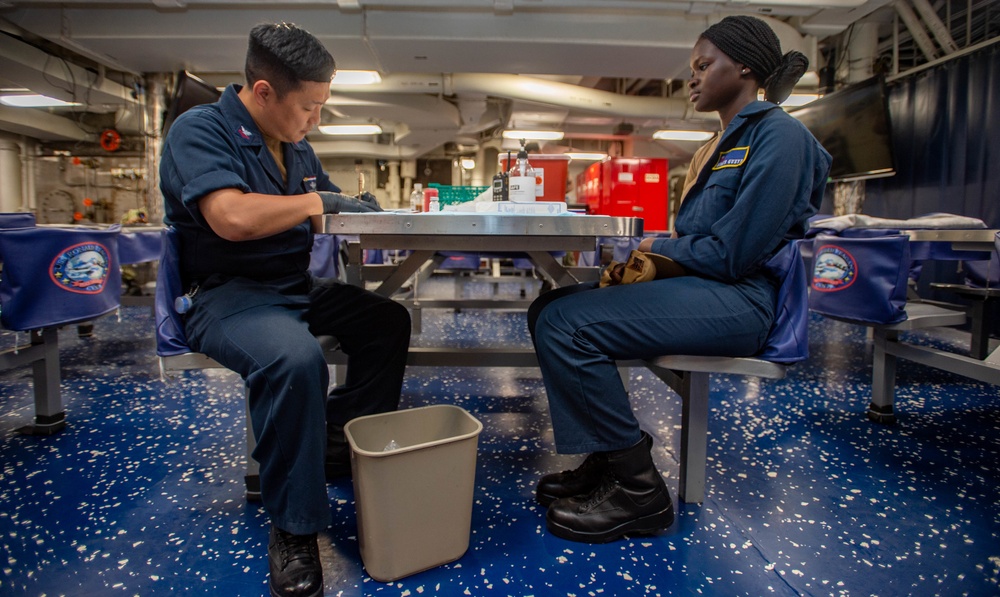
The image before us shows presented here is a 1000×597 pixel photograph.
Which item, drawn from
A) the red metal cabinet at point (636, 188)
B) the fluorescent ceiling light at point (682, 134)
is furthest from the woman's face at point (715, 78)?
the fluorescent ceiling light at point (682, 134)

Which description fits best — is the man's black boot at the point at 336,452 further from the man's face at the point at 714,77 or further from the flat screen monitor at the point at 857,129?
the flat screen monitor at the point at 857,129

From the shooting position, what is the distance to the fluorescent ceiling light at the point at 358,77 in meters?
6.27

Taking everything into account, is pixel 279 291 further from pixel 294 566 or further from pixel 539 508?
pixel 539 508

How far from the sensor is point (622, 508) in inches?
50.9

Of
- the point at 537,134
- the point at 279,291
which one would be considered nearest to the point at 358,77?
the point at 537,134

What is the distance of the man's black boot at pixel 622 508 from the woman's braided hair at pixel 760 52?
1.01 metres

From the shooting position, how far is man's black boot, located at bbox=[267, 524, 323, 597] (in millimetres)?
1045

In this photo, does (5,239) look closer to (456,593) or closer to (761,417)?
(456,593)

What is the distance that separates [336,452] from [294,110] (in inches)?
40.1

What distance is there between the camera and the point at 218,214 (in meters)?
1.10

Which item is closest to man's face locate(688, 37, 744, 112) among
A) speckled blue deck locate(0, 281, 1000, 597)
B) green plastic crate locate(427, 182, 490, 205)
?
green plastic crate locate(427, 182, 490, 205)

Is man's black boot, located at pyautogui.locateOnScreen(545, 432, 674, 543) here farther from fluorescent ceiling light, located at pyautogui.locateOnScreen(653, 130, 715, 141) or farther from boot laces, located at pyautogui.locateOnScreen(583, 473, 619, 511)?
fluorescent ceiling light, located at pyautogui.locateOnScreen(653, 130, 715, 141)

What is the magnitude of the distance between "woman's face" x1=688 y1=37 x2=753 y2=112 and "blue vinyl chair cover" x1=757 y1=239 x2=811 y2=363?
44 cm

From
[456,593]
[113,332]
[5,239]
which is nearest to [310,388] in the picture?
[456,593]
